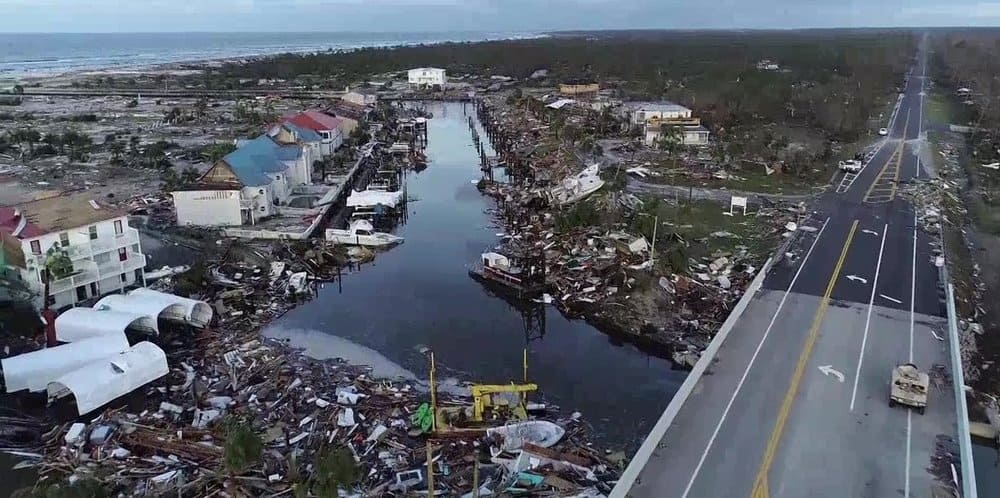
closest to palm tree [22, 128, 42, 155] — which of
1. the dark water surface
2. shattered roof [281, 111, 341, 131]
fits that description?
shattered roof [281, 111, 341, 131]

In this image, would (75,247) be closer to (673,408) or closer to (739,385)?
(673,408)

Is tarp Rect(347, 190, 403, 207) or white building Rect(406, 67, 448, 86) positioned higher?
white building Rect(406, 67, 448, 86)

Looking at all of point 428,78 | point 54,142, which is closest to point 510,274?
point 54,142

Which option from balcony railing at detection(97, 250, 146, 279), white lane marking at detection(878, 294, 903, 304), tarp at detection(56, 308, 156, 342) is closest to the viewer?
tarp at detection(56, 308, 156, 342)

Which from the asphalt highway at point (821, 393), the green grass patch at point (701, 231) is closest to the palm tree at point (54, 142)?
the green grass patch at point (701, 231)

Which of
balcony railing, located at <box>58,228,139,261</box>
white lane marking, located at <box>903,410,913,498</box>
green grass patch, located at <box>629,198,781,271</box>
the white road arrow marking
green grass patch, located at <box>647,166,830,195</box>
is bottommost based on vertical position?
white lane marking, located at <box>903,410,913,498</box>

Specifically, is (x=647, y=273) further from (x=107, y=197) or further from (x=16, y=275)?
(x=107, y=197)

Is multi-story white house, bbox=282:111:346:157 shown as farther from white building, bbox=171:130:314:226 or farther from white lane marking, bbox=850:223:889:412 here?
white lane marking, bbox=850:223:889:412

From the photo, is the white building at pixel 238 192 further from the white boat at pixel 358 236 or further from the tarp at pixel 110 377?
the tarp at pixel 110 377
